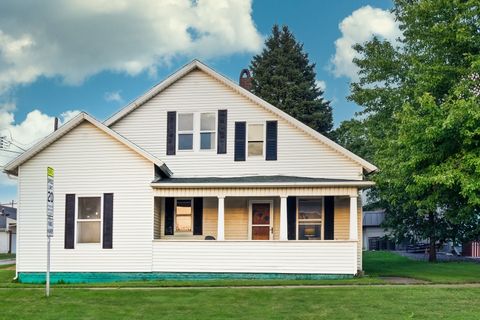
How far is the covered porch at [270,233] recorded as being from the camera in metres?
19.1

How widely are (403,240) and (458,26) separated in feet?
47.5

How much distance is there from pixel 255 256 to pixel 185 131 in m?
5.67

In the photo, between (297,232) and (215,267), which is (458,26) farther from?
(215,267)

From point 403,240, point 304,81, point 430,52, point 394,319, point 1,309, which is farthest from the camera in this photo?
point 304,81

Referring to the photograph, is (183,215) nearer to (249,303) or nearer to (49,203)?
(49,203)

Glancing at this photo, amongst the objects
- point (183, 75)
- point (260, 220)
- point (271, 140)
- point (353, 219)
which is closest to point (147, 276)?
point (260, 220)

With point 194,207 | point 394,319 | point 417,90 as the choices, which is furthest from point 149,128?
point 394,319

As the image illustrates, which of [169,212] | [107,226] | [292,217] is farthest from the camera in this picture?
[169,212]

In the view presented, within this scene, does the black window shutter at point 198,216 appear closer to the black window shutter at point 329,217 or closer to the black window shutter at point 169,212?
the black window shutter at point 169,212

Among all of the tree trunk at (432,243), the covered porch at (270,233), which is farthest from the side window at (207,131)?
the tree trunk at (432,243)

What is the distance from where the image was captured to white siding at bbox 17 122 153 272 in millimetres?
19531

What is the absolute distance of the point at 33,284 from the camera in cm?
1884

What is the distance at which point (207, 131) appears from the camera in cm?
2186

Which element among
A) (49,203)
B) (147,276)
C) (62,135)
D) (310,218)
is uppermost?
(62,135)
